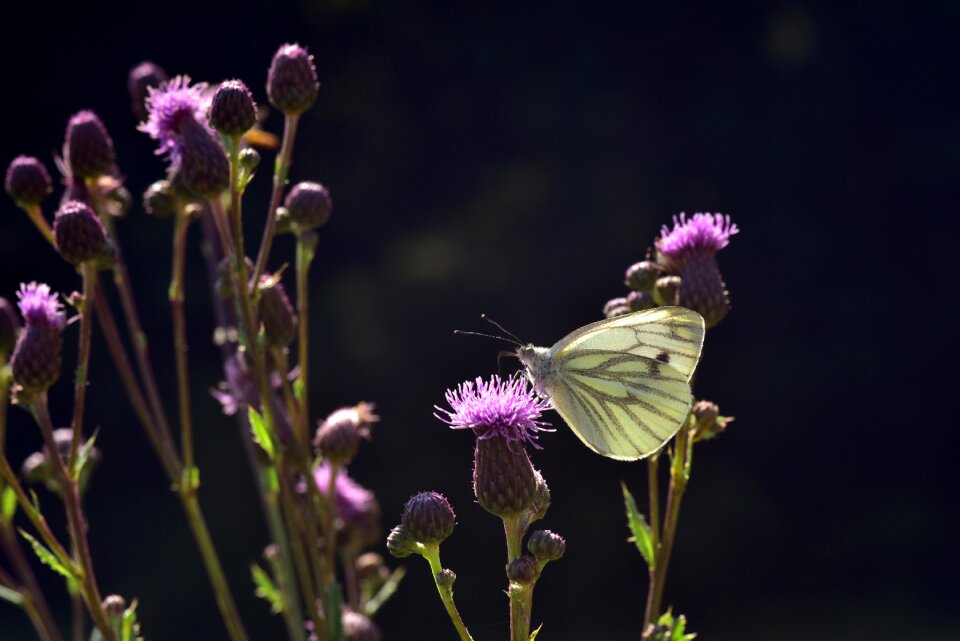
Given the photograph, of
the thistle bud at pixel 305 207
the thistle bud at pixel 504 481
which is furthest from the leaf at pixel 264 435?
the thistle bud at pixel 305 207

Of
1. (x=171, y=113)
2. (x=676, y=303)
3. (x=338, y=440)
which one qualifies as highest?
(x=171, y=113)

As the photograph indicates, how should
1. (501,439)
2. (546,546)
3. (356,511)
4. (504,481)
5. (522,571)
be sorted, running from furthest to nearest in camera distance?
(356,511) < (501,439) < (504,481) < (546,546) < (522,571)

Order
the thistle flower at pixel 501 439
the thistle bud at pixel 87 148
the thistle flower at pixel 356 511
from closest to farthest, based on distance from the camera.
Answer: the thistle flower at pixel 501 439
the thistle bud at pixel 87 148
the thistle flower at pixel 356 511

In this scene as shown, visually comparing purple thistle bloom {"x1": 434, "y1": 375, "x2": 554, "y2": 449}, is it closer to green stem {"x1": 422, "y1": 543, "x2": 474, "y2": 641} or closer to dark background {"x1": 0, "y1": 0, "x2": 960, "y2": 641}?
green stem {"x1": 422, "y1": 543, "x2": 474, "y2": 641}

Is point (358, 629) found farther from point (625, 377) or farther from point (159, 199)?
point (159, 199)

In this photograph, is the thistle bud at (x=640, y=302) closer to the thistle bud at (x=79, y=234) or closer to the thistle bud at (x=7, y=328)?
the thistle bud at (x=79, y=234)

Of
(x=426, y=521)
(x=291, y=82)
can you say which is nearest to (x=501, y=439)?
(x=426, y=521)
